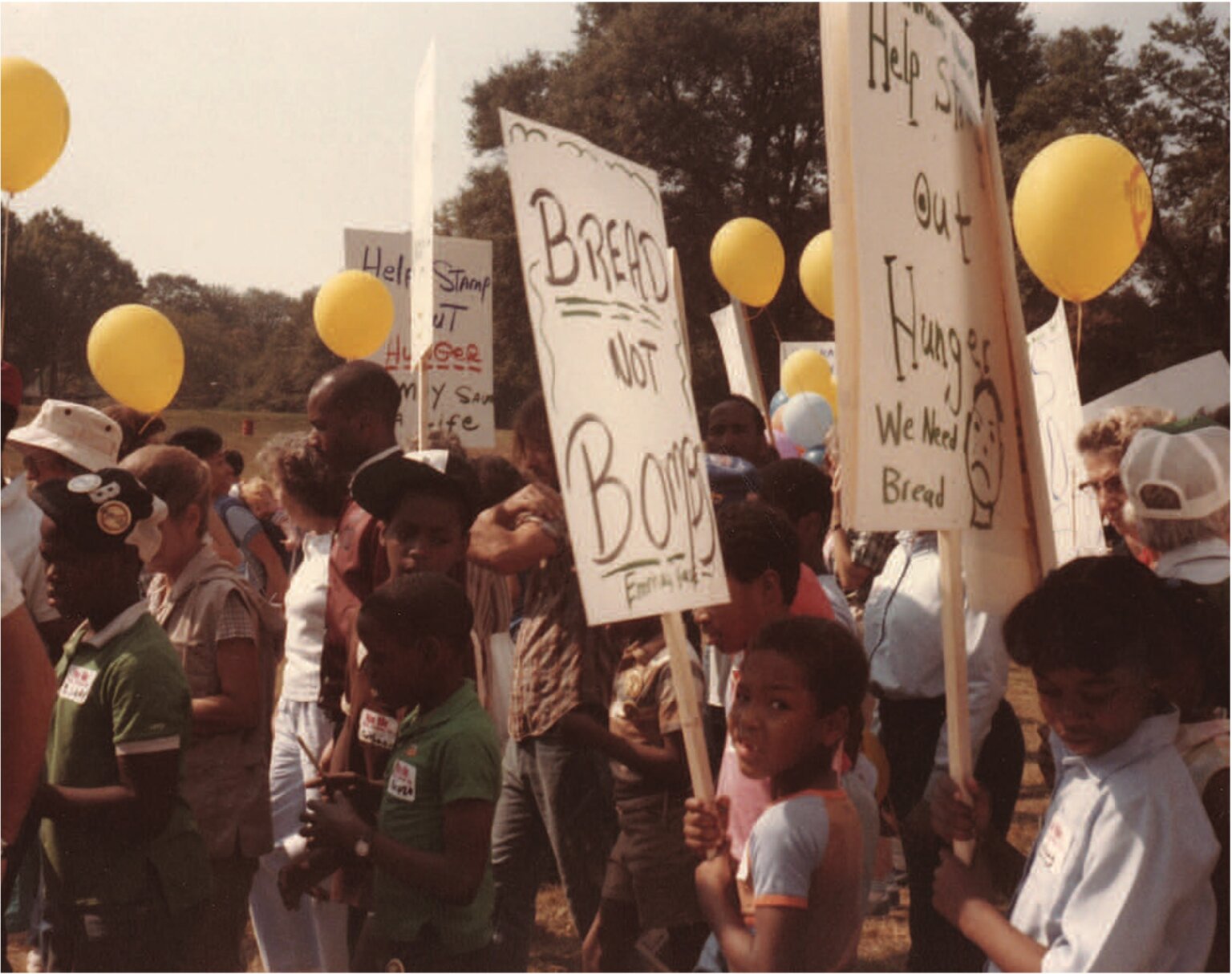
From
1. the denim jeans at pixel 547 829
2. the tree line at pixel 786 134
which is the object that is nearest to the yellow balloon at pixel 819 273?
the denim jeans at pixel 547 829

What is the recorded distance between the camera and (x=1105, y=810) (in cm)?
210

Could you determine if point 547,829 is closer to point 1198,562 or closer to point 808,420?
point 1198,562

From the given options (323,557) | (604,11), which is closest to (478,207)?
(604,11)

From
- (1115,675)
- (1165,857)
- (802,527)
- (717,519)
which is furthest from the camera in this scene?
(802,527)

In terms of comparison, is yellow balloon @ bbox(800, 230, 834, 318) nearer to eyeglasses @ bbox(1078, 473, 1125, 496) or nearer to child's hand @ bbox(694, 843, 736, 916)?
eyeglasses @ bbox(1078, 473, 1125, 496)

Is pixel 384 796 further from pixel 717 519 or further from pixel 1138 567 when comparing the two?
pixel 1138 567

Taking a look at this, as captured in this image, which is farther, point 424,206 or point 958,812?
point 424,206

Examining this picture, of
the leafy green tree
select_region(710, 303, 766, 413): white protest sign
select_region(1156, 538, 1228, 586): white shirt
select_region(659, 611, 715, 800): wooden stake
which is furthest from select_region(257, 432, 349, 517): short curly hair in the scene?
the leafy green tree

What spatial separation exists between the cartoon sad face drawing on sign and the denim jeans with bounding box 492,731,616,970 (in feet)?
5.33

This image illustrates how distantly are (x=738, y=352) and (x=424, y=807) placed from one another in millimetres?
7957

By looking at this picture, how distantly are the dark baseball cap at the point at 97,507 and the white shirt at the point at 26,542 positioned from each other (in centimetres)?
28

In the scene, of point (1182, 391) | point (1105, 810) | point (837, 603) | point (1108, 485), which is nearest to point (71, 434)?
point (837, 603)

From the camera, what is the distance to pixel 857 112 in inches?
97.3

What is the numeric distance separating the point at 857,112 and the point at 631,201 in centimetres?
67
